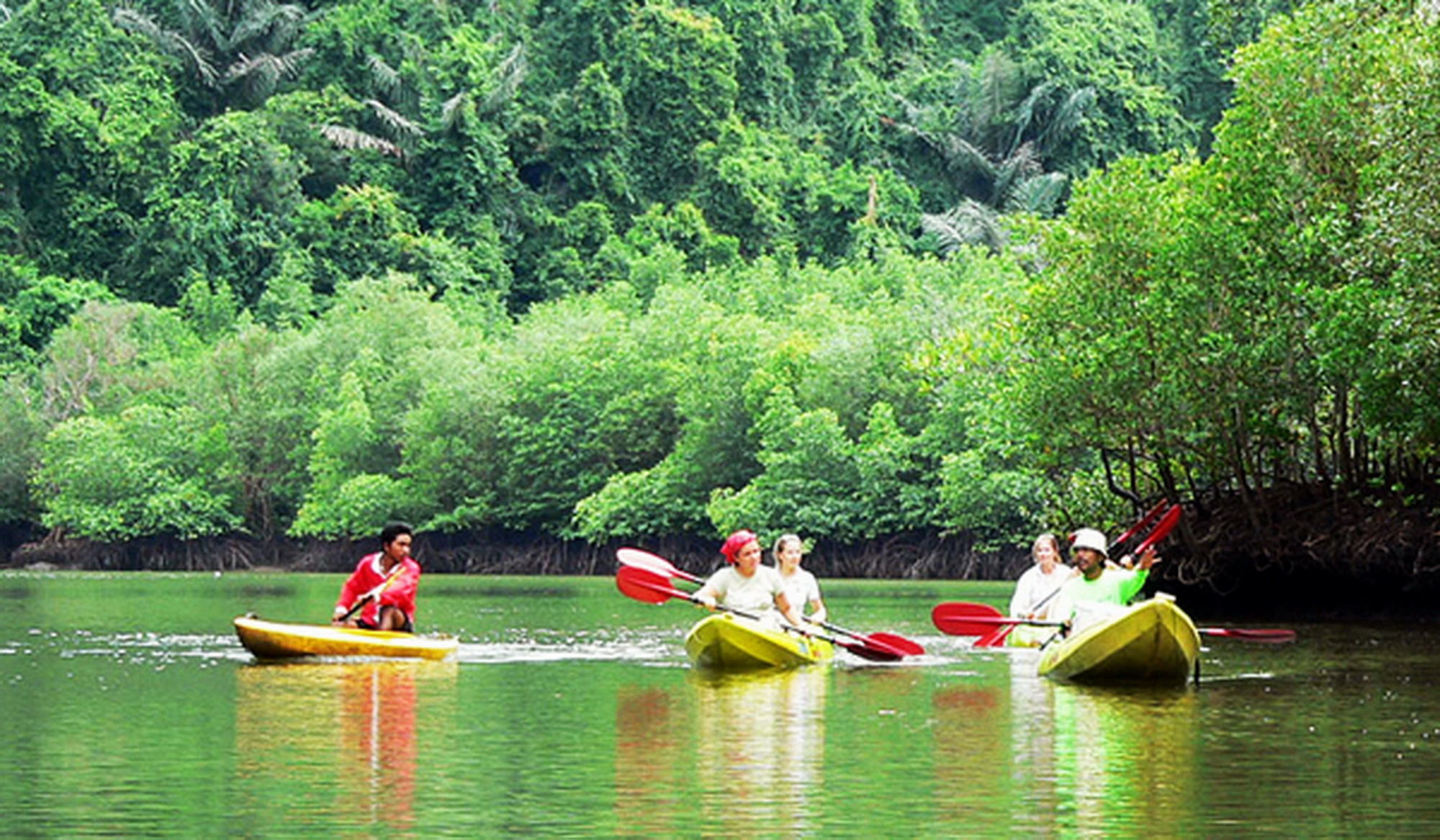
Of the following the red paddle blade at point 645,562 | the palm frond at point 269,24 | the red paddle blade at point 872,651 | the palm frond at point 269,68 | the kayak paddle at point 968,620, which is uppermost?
the palm frond at point 269,24

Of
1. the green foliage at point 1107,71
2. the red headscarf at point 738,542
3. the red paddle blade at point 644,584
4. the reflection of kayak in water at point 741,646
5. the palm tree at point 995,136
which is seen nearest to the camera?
the reflection of kayak in water at point 741,646

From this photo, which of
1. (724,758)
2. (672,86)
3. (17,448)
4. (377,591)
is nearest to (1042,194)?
(672,86)

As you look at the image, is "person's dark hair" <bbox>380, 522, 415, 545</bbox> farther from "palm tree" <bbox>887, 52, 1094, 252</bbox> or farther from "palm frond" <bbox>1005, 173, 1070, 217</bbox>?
"palm tree" <bbox>887, 52, 1094, 252</bbox>

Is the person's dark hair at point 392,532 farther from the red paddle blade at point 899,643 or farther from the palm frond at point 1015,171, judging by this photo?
the palm frond at point 1015,171

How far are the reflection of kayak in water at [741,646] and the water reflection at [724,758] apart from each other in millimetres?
1221

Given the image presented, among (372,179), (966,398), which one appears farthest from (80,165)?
(966,398)

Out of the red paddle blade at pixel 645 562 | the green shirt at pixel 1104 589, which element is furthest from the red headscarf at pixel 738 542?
the green shirt at pixel 1104 589

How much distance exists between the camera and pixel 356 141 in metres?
101

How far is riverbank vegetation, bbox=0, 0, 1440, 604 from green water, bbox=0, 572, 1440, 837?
22.3 feet

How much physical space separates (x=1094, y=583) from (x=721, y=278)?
200 ft

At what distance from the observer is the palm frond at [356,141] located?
10078cm

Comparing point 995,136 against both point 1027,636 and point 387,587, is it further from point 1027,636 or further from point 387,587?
point 387,587

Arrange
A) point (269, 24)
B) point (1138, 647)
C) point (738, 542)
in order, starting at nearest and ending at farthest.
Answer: point (1138, 647) → point (738, 542) → point (269, 24)

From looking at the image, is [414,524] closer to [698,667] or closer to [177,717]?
[698,667]
